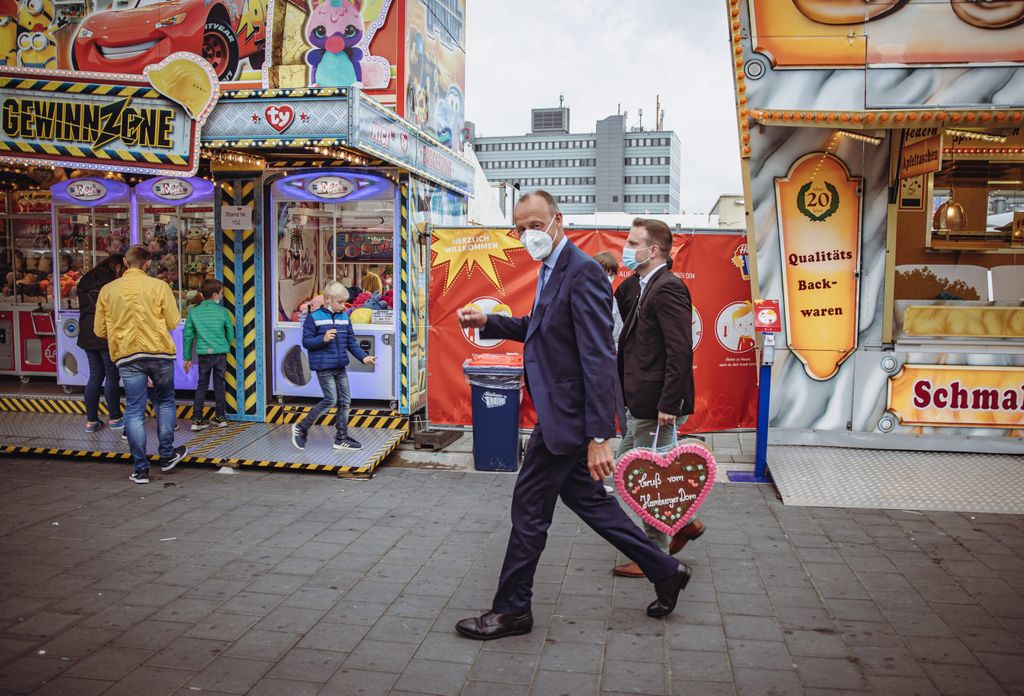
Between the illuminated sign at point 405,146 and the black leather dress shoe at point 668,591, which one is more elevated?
the illuminated sign at point 405,146

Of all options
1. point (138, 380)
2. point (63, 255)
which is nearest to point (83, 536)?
point (138, 380)

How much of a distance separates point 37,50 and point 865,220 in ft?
32.3

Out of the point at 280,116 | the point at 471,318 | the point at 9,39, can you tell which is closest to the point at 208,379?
the point at 280,116

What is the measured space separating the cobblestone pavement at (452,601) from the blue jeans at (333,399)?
52.2 inches

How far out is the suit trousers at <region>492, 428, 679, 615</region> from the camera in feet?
13.4

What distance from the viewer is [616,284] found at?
346 inches

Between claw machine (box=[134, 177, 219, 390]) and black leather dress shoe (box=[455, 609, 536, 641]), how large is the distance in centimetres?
689

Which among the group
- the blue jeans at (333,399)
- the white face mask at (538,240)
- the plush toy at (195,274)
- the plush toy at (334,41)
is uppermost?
the plush toy at (334,41)

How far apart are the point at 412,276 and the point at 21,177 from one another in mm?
6297

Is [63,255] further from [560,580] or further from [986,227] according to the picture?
[986,227]

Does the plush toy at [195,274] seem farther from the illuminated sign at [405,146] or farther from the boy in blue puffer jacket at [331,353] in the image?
the illuminated sign at [405,146]

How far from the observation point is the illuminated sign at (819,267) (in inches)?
311

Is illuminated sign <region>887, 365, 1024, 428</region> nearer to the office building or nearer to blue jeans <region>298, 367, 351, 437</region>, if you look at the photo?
blue jeans <region>298, 367, 351, 437</region>

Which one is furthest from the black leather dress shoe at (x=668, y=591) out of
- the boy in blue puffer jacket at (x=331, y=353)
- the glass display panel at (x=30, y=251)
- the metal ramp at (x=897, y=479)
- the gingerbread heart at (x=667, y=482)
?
the glass display panel at (x=30, y=251)
